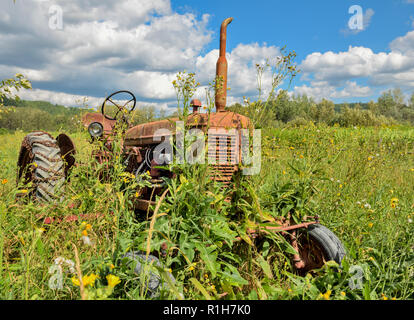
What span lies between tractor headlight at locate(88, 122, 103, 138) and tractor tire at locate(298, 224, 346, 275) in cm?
263

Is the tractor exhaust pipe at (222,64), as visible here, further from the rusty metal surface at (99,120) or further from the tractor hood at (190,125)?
the rusty metal surface at (99,120)

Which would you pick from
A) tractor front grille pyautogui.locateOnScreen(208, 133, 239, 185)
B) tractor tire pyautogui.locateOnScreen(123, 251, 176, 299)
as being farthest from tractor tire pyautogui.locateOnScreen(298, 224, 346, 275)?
tractor tire pyautogui.locateOnScreen(123, 251, 176, 299)

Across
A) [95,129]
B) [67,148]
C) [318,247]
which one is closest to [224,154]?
[318,247]

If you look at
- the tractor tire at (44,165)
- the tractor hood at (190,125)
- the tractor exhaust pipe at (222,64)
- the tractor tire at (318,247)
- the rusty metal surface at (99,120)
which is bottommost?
the tractor tire at (318,247)

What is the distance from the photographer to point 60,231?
6.93 feet

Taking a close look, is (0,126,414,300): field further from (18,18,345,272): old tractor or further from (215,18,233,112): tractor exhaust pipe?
(215,18,233,112): tractor exhaust pipe

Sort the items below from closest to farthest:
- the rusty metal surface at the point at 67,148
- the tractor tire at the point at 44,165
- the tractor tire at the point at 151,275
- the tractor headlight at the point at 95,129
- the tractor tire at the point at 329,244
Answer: the tractor tire at the point at 151,275
the tractor tire at the point at 329,244
the tractor tire at the point at 44,165
the tractor headlight at the point at 95,129
the rusty metal surface at the point at 67,148

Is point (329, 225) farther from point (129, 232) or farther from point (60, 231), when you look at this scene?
point (60, 231)

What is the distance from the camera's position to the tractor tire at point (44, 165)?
2.89m

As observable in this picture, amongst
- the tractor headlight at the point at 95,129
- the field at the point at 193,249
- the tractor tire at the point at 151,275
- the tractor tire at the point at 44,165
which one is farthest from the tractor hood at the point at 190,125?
the tractor tire at the point at 151,275

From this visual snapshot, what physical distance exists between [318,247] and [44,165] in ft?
9.22

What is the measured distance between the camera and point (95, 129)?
3516 millimetres

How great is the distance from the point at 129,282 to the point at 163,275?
34cm
